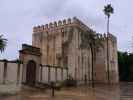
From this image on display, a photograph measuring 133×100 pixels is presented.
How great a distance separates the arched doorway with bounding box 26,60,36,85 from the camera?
2448cm

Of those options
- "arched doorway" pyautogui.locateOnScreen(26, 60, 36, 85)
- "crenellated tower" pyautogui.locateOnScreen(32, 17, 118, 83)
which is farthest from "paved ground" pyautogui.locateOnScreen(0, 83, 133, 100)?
"crenellated tower" pyautogui.locateOnScreen(32, 17, 118, 83)

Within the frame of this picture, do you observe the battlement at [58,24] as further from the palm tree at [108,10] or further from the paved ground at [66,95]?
the paved ground at [66,95]

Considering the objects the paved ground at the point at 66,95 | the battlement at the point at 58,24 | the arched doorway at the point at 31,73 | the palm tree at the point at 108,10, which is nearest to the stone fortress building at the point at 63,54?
the battlement at the point at 58,24

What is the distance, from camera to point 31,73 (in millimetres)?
25031

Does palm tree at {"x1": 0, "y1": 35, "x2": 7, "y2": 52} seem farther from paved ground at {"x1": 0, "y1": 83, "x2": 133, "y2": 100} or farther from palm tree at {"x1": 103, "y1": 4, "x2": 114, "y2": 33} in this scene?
palm tree at {"x1": 103, "y1": 4, "x2": 114, "y2": 33}

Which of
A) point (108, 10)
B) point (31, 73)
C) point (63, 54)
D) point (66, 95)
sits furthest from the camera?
point (108, 10)

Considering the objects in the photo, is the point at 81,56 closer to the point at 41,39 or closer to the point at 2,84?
the point at 41,39

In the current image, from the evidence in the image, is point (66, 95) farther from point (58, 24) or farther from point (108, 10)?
point (108, 10)

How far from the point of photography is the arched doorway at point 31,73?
2448 centimetres

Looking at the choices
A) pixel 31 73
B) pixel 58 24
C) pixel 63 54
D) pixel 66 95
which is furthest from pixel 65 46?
pixel 66 95

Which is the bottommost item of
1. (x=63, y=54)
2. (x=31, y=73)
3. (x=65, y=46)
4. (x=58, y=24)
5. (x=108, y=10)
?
(x=31, y=73)

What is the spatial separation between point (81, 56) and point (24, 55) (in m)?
13.5

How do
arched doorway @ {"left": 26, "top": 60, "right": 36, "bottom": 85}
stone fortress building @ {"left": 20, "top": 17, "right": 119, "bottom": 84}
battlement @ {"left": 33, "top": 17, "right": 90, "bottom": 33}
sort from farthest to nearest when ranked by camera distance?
1. battlement @ {"left": 33, "top": 17, "right": 90, "bottom": 33}
2. stone fortress building @ {"left": 20, "top": 17, "right": 119, "bottom": 84}
3. arched doorway @ {"left": 26, "top": 60, "right": 36, "bottom": 85}

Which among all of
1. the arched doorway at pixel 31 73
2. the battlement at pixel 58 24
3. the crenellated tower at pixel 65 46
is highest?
the battlement at pixel 58 24
